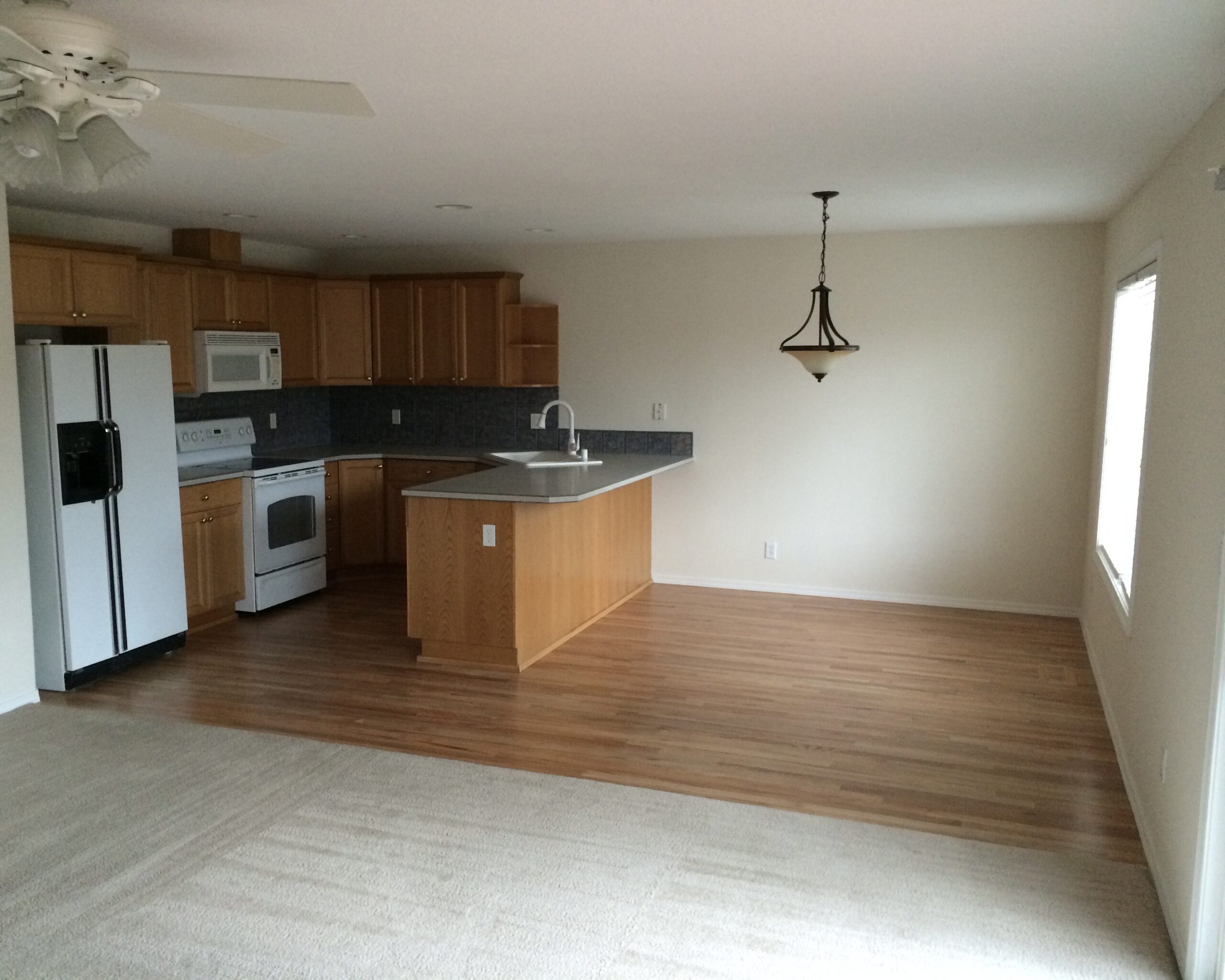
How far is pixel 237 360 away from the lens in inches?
239

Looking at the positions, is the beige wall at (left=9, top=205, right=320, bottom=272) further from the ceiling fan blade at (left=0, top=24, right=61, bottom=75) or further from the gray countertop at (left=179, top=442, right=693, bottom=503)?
the ceiling fan blade at (left=0, top=24, right=61, bottom=75)

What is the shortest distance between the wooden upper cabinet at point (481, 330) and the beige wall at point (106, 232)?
130cm

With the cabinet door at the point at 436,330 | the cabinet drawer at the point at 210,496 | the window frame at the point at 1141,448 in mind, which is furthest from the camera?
the cabinet door at the point at 436,330

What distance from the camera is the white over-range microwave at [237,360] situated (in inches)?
230

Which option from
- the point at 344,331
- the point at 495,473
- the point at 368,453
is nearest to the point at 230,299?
the point at 344,331

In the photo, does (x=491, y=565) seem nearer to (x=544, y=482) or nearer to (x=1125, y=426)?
(x=544, y=482)

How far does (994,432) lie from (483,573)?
3.18m

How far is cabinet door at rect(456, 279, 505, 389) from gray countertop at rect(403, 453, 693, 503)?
1074mm

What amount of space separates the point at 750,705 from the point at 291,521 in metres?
3.19

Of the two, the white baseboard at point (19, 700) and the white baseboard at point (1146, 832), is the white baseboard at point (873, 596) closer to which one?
the white baseboard at point (1146, 832)

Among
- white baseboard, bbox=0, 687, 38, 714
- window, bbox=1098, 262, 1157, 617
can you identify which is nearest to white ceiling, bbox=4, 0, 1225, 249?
window, bbox=1098, 262, 1157, 617

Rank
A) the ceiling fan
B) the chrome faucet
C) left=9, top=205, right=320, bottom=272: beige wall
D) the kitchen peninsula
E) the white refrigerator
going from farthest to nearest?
the chrome faucet, left=9, top=205, right=320, bottom=272: beige wall, the kitchen peninsula, the white refrigerator, the ceiling fan

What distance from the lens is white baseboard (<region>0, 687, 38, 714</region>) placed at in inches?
169

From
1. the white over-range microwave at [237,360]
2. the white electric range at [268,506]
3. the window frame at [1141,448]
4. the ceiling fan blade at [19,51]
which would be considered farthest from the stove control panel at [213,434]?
the window frame at [1141,448]
